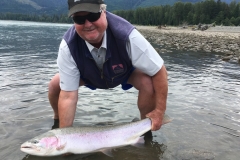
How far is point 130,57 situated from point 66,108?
→ 120 cm

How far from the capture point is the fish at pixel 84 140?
3.11 meters

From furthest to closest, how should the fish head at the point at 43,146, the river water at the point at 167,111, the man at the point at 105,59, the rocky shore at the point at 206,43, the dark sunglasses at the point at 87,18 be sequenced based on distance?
the rocky shore at the point at 206,43 < the river water at the point at 167,111 < the man at the point at 105,59 < the dark sunglasses at the point at 87,18 < the fish head at the point at 43,146

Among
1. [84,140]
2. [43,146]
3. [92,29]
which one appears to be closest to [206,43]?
[92,29]

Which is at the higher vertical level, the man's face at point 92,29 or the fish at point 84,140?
the man's face at point 92,29

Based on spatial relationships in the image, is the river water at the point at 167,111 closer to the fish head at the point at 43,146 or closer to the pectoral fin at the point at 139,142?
the pectoral fin at the point at 139,142

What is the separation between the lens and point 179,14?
301 ft

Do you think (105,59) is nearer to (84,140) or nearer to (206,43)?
(84,140)

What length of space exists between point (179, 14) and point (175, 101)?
91568 mm

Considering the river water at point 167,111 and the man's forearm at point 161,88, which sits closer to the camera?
the river water at point 167,111

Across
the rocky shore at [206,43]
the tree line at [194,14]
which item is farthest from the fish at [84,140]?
the tree line at [194,14]

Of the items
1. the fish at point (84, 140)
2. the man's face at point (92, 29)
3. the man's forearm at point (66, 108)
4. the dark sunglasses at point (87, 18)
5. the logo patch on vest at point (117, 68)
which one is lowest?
the fish at point (84, 140)

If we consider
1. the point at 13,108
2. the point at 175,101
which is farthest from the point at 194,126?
the point at 13,108

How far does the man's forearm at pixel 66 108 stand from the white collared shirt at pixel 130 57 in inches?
4.1

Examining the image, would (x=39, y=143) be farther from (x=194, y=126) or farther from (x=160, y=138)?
(x=194, y=126)
